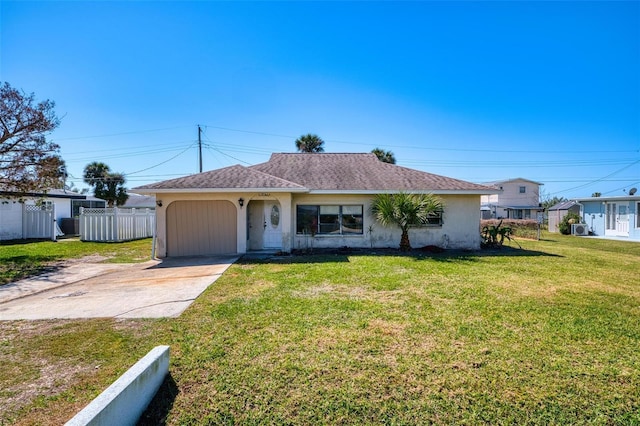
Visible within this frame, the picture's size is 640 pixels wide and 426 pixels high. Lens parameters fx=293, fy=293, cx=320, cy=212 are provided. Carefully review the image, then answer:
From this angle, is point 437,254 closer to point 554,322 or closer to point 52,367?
point 554,322

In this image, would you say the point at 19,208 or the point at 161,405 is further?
the point at 19,208

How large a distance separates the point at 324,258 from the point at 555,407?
27.1ft

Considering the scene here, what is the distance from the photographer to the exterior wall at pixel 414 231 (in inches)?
507

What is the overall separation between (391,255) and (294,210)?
14.8 feet

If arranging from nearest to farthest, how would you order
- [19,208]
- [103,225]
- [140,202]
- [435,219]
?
1. [435,219]
2. [103,225]
3. [19,208]
4. [140,202]

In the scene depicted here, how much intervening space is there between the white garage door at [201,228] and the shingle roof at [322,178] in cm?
96

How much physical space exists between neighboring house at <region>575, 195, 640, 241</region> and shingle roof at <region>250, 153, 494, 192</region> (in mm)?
14278

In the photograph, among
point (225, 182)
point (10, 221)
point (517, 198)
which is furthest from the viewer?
point (517, 198)

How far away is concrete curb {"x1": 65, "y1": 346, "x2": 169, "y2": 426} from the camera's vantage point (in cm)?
210

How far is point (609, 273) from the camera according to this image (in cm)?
847

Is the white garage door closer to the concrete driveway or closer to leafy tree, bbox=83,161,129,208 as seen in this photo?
the concrete driveway

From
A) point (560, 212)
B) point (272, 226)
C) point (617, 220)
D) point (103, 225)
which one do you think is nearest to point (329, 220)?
point (272, 226)

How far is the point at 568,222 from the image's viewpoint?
74.0ft

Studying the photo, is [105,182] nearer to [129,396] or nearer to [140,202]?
[140,202]
